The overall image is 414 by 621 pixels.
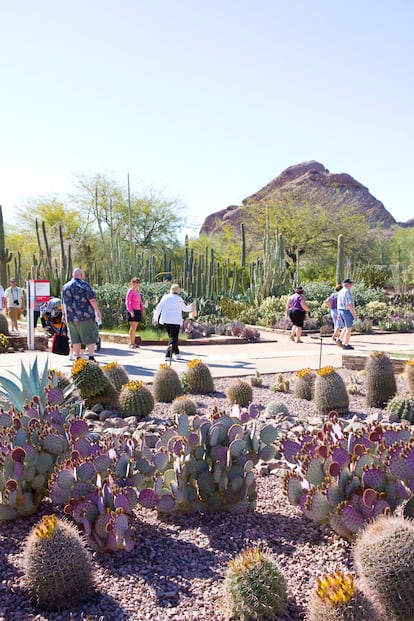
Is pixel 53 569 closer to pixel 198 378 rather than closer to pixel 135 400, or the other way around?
pixel 135 400

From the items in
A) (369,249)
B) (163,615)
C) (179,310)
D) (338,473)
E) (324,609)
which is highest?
(369,249)

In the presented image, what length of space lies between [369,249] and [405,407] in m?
38.6

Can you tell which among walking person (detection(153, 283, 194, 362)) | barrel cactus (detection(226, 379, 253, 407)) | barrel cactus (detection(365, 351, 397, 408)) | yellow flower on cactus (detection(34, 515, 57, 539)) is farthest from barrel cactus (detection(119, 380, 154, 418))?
walking person (detection(153, 283, 194, 362))

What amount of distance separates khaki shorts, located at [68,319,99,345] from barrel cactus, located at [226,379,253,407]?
3489 mm

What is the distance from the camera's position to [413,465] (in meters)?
3.79

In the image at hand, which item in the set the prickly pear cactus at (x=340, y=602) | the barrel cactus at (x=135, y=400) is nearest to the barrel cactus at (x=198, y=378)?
the barrel cactus at (x=135, y=400)

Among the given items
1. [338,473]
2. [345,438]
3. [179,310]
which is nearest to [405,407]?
[345,438]

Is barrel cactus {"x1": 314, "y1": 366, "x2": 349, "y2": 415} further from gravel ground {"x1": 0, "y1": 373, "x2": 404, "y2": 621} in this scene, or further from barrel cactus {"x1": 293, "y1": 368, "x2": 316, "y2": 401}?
gravel ground {"x1": 0, "y1": 373, "x2": 404, "y2": 621}

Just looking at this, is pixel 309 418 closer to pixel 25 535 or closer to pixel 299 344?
pixel 25 535

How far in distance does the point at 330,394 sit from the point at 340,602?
4.72 m

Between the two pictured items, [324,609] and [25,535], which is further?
[25,535]

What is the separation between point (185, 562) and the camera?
3.68 metres

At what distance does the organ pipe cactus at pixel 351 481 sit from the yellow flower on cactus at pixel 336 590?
3.17 ft

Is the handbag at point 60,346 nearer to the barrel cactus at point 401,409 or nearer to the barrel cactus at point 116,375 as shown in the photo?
the barrel cactus at point 116,375
